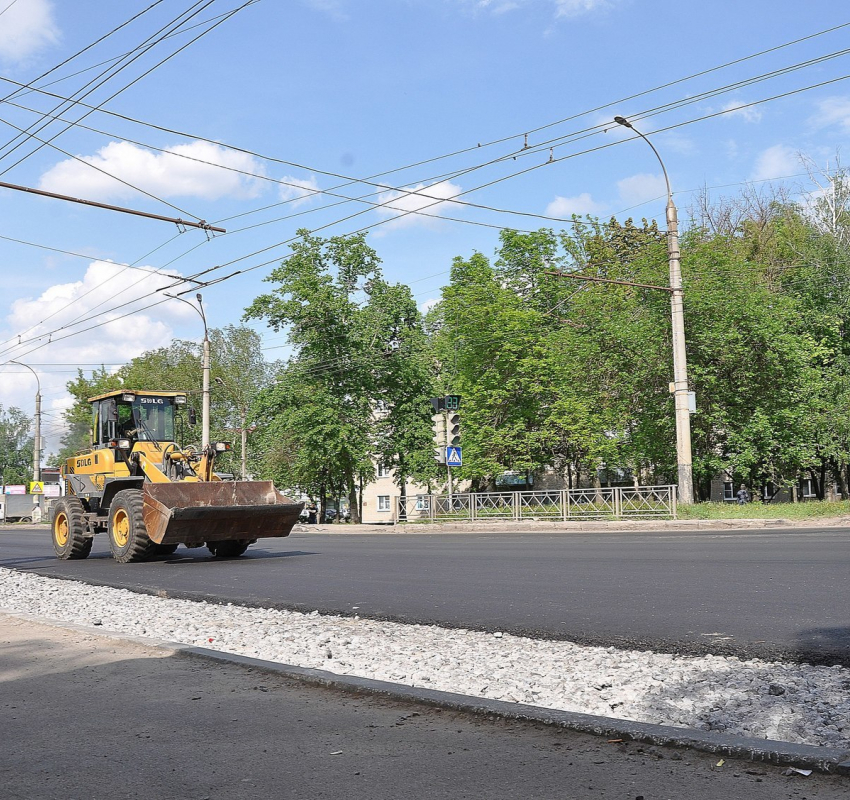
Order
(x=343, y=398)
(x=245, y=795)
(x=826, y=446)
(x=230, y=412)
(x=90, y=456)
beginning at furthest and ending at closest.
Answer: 1. (x=230, y=412)
2. (x=343, y=398)
3. (x=826, y=446)
4. (x=90, y=456)
5. (x=245, y=795)

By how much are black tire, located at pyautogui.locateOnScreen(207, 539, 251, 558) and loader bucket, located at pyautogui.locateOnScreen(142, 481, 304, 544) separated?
1.00 m

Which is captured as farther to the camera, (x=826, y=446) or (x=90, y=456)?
(x=826, y=446)

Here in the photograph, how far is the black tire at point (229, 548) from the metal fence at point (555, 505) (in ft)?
43.8

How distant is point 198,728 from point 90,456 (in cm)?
1661

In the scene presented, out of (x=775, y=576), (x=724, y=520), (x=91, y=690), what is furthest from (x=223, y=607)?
(x=724, y=520)

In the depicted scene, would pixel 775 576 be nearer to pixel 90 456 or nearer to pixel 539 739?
Result: pixel 539 739

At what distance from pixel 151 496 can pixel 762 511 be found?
56.7 feet

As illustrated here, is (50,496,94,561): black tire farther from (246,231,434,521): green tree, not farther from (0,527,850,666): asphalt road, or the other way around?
(246,231,434,521): green tree

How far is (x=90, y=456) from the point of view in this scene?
2050cm

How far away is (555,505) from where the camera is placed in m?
30.9

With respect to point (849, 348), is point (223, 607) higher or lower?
lower

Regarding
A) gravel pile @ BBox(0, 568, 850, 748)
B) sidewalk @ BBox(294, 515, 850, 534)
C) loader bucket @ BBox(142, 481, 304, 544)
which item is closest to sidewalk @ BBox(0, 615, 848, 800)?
gravel pile @ BBox(0, 568, 850, 748)

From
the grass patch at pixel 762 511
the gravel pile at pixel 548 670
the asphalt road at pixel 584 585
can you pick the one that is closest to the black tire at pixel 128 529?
the asphalt road at pixel 584 585

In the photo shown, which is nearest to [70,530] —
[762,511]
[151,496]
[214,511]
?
[151,496]
